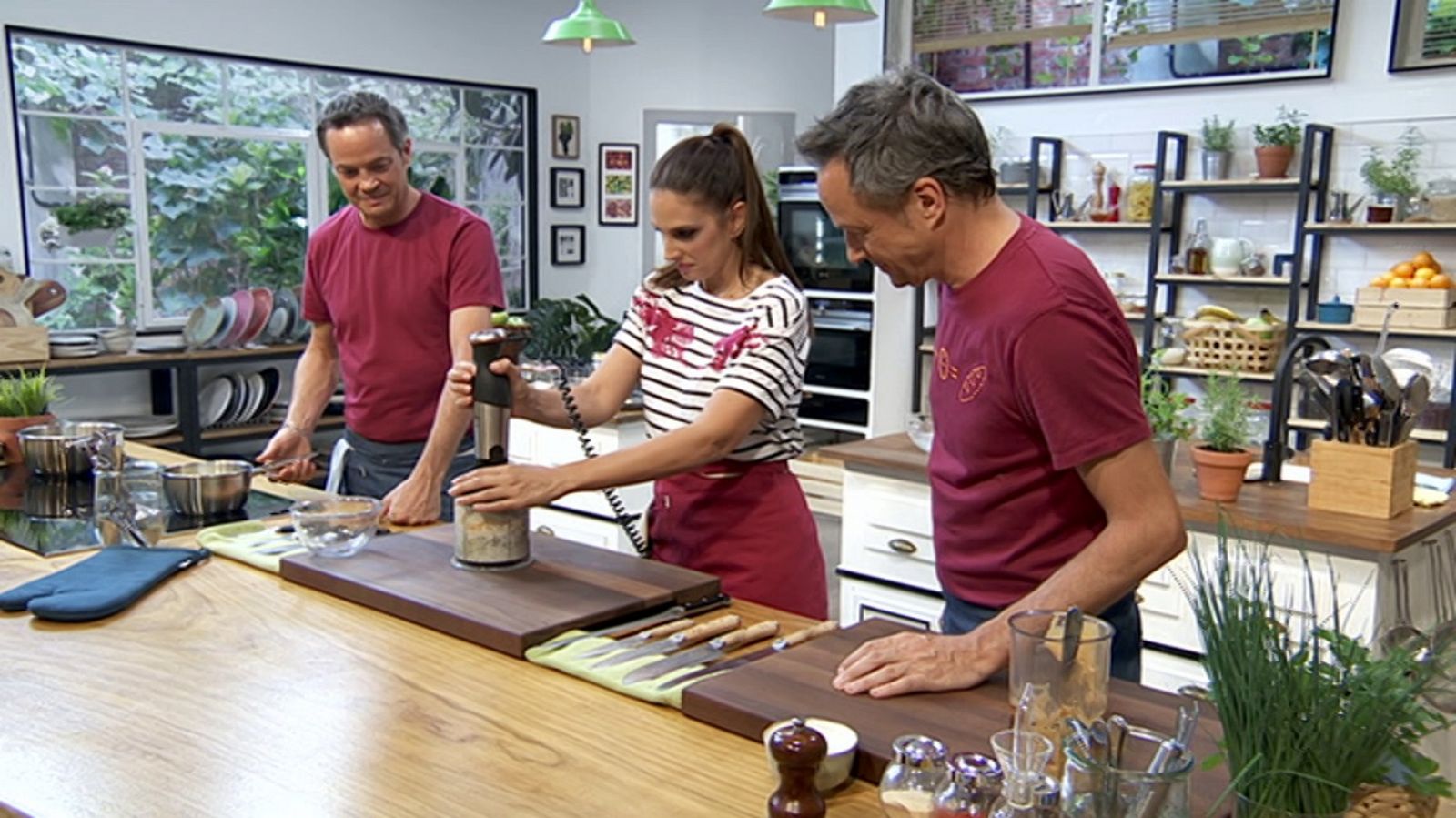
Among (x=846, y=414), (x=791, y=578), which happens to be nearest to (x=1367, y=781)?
(x=791, y=578)

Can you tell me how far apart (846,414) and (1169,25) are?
8.70 feet

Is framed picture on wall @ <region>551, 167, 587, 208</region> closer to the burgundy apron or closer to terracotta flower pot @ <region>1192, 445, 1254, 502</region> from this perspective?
terracotta flower pot @ <region>1192, 445, 1254, 502</region>

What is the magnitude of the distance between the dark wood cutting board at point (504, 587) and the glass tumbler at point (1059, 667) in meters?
0.63

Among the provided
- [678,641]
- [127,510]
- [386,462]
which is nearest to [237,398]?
[386,462]

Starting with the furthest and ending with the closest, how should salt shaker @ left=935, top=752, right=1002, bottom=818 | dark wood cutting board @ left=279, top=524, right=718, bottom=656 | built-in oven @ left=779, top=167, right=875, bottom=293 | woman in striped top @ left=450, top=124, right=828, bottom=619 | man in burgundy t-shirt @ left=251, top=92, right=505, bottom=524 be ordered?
built-in oven @ left=779, top=167, right=875, bottom=293
man in burgundy t-shirt @ left=251, top=92, right=505, bottom=524
woman in striped top @ left=450, top=124, right=828, bottom=619
dark wood cutting board @ left=279, top=524, right=718, bottom=656
salt shaker @ left=935, top=752, right=1002, bottom=818

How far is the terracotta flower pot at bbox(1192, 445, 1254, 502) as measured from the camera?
266 centimetres

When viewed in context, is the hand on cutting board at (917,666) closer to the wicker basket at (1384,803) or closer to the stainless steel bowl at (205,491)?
the wicker basket at (1384,803)

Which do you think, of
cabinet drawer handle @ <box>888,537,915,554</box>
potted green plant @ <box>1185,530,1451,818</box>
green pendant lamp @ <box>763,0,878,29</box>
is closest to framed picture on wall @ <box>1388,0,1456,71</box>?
green pendant lamp @ <box>763,0,878,29</box>

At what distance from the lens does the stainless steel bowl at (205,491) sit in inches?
92.7

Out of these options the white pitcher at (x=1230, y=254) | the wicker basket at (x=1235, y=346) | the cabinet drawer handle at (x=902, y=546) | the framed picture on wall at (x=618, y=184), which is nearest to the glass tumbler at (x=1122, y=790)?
the cabinet drawer handle at (x=902, y=546)

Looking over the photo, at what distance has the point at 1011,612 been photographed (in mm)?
1400

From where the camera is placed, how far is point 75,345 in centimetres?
536

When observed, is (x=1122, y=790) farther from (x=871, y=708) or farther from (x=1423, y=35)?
(x=1423, y=35)

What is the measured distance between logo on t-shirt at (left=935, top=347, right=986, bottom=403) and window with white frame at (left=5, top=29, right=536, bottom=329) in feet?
17.2
